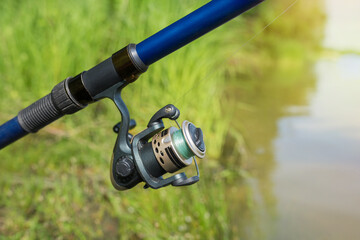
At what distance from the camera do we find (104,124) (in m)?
2.67

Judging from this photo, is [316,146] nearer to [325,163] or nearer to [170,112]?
[325,163]

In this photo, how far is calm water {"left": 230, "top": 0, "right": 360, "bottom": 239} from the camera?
140 cm

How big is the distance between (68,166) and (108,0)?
1403mm

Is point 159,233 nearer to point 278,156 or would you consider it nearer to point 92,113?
point 278,156

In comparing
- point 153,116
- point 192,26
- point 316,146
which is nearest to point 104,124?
point 316,146

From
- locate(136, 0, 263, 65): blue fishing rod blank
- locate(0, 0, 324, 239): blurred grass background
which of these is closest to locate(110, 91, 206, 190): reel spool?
locate(136, 0, 263, 65): blue fishing rod blank

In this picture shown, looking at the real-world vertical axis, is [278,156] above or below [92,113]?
below

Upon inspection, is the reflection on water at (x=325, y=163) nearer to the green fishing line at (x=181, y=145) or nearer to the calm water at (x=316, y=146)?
the calm water at (x=316, y=146)

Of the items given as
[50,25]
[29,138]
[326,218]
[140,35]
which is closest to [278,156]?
[326,218]

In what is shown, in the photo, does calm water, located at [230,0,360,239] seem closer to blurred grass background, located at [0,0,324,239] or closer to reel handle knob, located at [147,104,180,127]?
blurred grass background, located at [0,0,324,239]

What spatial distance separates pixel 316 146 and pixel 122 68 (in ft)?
4.43

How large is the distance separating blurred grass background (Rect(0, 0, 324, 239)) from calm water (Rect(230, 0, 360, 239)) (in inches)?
5.3

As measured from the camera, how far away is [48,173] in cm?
260

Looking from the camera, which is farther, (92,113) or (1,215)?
(92,113)
